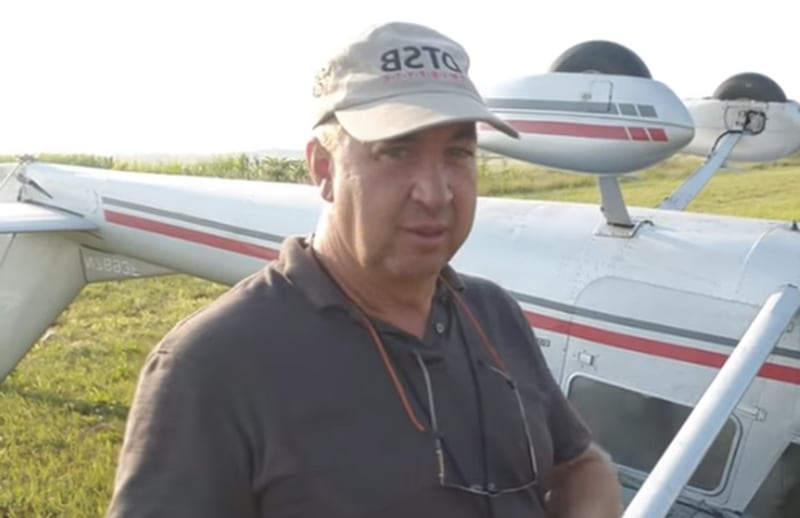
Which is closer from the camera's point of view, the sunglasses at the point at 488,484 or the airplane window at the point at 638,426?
the sunglasses at the point at 488,484

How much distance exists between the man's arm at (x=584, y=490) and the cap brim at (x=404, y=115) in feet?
2.70

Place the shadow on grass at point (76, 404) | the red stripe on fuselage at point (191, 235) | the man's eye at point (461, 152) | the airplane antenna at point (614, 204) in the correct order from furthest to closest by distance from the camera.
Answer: the shadow on grass at point (76, 404) → the red stripe on fuselage at point (191, 235) → the airplane antenna at point (614, 204) → the man's eye at point (461, 152)

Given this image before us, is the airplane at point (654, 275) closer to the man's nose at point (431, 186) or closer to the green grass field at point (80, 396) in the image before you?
the man's nose at point (431, 186)

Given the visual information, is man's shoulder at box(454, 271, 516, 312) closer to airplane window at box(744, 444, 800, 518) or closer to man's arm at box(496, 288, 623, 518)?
man's arm at box(496, 288, 623, 518)

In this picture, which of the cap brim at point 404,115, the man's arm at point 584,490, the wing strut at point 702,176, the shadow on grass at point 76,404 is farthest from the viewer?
the shadow on grass at point 76,404

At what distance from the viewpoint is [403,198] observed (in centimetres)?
162

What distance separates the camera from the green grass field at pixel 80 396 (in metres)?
5.49

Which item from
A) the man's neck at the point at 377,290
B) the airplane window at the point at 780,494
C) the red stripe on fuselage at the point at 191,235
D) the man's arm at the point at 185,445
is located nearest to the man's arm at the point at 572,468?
the man's neck at the point at 377,290

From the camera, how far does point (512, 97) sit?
417 centimetres

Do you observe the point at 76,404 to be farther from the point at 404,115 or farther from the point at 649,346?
the point at 404,115

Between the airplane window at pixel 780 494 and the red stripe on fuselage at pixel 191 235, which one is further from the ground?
the red stripe on fuselage at pixel 191 235

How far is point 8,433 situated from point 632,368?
4503mm

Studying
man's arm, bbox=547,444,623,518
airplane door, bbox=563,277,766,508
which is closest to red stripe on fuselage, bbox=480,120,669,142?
airplane door, bbox=563,277,766,508

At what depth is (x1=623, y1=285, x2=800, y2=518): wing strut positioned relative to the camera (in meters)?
2.21
